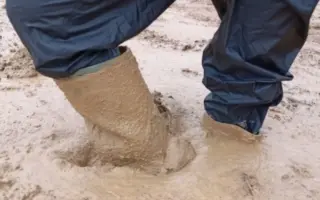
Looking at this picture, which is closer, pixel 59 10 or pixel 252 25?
pixel 59 10

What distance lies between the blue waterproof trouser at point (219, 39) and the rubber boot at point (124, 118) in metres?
0.04

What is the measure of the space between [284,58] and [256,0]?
0.17m

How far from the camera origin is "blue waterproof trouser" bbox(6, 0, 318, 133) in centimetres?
101

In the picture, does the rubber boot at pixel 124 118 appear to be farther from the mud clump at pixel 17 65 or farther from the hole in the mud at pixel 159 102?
the mud clump at pixel 17 65

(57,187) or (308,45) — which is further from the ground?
(57,187)

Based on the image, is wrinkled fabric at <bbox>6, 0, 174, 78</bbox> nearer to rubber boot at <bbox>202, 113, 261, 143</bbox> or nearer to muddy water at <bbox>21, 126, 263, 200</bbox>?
muddy water at <bbox>21, 126, 263, 200</bbox>

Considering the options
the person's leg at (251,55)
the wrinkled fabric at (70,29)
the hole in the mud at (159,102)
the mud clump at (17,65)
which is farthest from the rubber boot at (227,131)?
the mud clump at (17,65)

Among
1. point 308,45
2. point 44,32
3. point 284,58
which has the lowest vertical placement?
point 308,45

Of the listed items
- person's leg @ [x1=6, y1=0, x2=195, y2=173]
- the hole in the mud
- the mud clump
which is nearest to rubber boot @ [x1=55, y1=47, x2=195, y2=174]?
person's leg @ [x1=6, y1=0, x2=195, y2=173]

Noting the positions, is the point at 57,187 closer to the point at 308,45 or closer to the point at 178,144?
the point at 178,144

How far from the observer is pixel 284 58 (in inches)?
46.9

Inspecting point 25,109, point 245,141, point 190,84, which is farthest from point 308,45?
point 25,109

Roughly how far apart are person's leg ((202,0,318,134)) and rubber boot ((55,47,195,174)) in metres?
0.15

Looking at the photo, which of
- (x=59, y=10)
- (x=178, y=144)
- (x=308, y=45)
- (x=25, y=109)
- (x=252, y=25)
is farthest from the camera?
(x=308, y=45)
